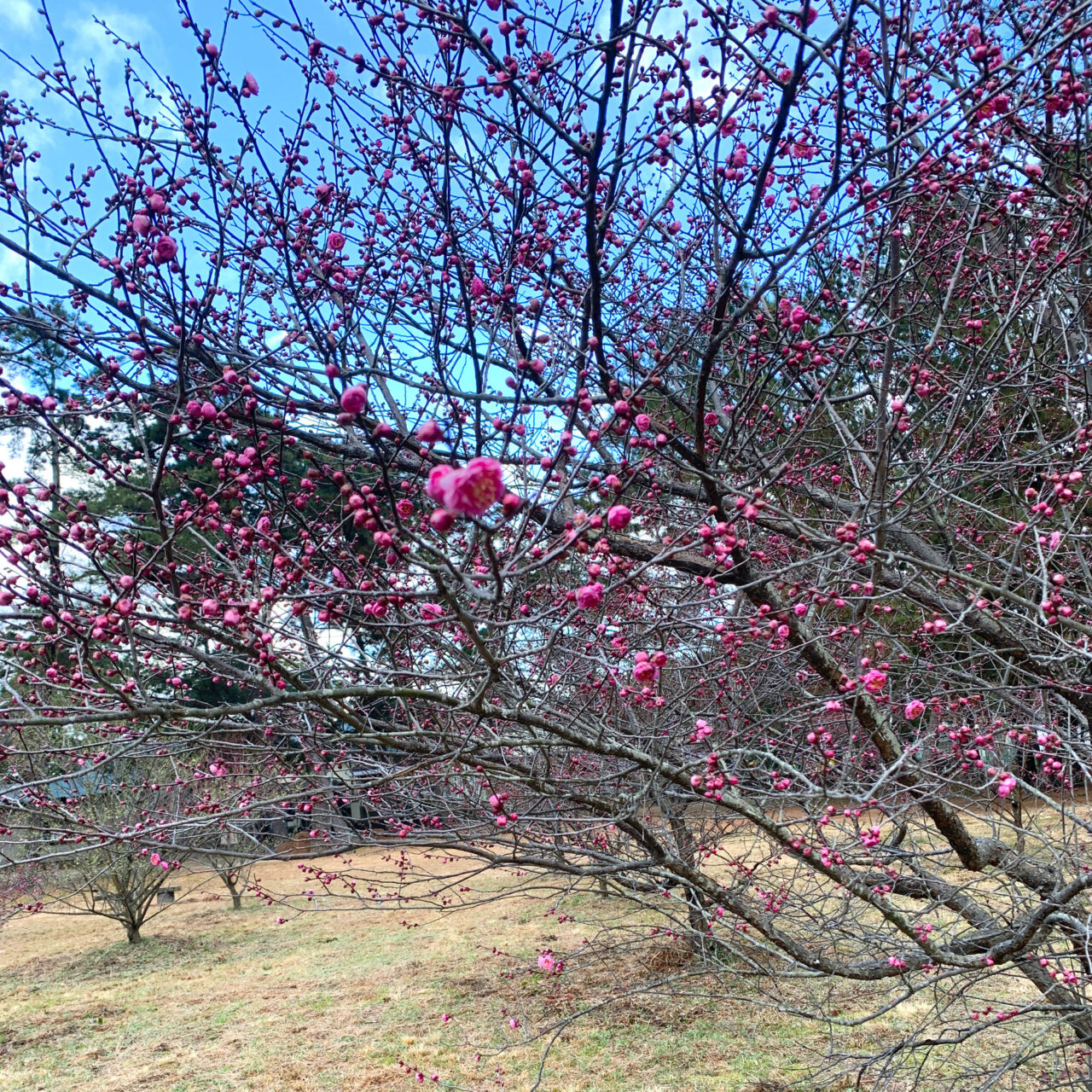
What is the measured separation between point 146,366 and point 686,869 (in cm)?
289

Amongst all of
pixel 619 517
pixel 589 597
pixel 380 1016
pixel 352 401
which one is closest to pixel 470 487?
A: pixel 352 401

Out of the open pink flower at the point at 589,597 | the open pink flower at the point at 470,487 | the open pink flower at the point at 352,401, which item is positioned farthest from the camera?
the open pink flower at the point at 589,597

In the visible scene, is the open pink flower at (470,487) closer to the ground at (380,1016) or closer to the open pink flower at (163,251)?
the open pink flower at (163,251)

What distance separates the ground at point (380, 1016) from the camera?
6.02m

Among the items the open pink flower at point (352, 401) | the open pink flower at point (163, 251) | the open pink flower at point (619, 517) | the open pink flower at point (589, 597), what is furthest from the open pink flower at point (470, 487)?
the open pink flower at point (163, 251)

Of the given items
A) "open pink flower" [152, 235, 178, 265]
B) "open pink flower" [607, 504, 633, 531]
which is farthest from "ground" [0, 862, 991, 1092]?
"open pink flower" [152, 235, 178, 265]

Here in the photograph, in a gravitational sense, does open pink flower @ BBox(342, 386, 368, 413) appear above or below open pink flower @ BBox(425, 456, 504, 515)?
above

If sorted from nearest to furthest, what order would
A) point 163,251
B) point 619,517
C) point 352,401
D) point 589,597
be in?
1. point 352,401
2. point 619,517
3. point 589,597
4. point 163,251

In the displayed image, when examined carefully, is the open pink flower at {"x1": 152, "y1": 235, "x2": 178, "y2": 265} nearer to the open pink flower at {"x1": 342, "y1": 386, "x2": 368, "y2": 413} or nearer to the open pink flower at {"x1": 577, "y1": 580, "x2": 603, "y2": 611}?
the open pink flower at {"x1": 342, "y1": 386, "x2": 368, "y2": 413}

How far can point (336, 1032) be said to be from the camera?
7.11 metres

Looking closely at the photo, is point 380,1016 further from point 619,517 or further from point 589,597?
point 619,517

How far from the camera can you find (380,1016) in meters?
7.46

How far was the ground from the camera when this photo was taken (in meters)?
6.02

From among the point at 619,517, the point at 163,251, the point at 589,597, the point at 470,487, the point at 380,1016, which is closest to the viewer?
the point at 470,487
